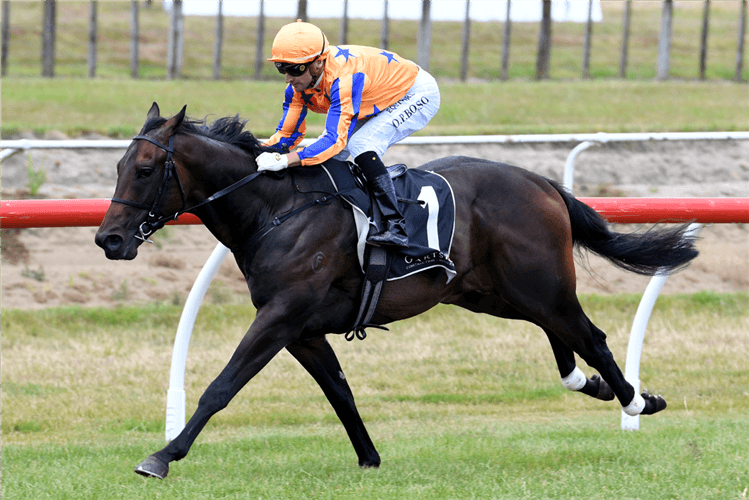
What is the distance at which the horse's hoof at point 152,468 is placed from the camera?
303cm

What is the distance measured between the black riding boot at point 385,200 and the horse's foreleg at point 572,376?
3.27ft

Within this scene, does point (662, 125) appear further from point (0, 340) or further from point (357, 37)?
point (357, 37)

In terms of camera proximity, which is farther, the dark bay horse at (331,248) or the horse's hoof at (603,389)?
the horse's hoof at (603,389)

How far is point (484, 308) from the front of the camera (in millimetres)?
3941

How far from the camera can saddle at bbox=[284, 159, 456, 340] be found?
3.45 metres

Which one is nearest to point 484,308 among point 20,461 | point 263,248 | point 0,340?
point 263,248

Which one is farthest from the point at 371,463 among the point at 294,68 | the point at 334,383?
the point at 294,68

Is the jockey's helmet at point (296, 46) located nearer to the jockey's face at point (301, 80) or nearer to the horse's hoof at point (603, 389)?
the jockey's face at point (301, 80)

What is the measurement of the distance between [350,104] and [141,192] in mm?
864

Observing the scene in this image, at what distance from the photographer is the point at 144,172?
3117 millimetres

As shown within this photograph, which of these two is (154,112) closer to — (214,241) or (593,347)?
(593,347)

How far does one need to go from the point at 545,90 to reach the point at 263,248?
1320 cm

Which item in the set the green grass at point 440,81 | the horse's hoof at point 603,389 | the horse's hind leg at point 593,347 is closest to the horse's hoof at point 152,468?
the horse's hind leg at point 593,347

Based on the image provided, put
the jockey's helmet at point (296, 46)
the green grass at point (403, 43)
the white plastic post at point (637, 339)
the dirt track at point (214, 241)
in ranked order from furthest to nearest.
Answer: the green grass at point (403, 43) → the dirt track at point (214, 241) → the white plastic post at point (637, 339) → the jockey's helmet at point (296, 46)
